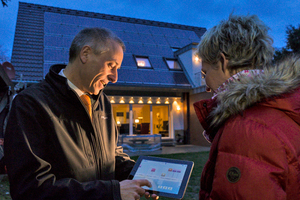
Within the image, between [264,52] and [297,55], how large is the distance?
173 millimetres

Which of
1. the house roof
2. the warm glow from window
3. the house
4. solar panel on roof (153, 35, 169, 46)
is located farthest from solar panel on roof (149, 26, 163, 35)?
the warm glow from window

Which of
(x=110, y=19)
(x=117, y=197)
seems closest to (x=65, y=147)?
(x=117, y=197)

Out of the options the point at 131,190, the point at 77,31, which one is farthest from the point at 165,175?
the point at 77,31

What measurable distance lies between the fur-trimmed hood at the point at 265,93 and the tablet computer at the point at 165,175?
0.63 meters

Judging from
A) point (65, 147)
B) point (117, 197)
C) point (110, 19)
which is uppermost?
point (110, 19)

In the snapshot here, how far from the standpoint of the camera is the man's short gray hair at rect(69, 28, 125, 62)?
161 centimetres

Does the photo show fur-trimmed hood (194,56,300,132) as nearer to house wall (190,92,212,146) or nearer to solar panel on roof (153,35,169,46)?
house wall (190,92,212,146)

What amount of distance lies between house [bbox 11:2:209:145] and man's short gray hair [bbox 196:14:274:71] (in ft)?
31.4

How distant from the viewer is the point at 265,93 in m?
0.90

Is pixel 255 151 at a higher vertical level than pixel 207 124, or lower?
lower

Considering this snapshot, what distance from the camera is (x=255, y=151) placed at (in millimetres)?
819

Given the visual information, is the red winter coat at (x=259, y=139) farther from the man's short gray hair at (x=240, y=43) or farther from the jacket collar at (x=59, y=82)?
the jacket collar at (x=59, y=82)

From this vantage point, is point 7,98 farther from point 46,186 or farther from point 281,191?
point 281,191

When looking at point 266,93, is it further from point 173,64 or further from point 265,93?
point 173,64
